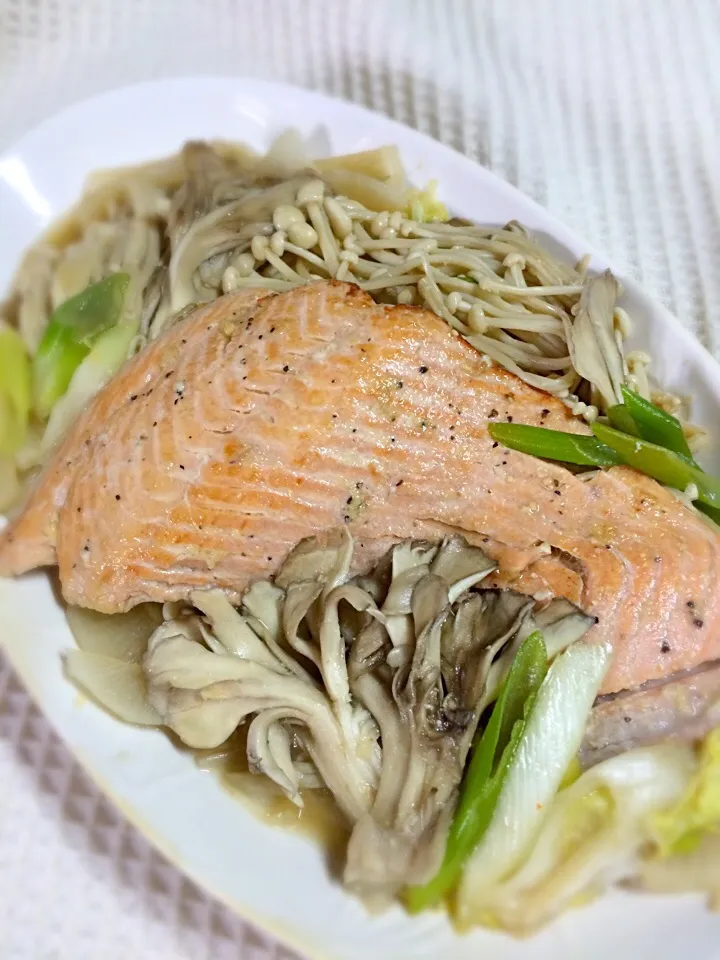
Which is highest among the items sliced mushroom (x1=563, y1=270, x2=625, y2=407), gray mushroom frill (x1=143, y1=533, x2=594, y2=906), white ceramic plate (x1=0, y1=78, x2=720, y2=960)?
sliced mushroom (x1=563, y1=270, x2=625, y2=407)

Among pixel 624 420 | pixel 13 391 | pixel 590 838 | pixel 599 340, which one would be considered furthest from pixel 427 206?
pixel 590 838

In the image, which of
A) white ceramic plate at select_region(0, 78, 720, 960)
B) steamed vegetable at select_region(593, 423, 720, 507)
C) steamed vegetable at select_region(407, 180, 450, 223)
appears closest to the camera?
white ceramic plate at select_region(0, 78, 720, 960)

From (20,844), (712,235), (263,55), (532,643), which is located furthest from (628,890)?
(263,55)

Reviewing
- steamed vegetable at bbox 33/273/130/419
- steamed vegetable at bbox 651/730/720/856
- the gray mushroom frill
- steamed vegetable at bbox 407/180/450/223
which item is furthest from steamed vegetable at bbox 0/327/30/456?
steamed vegetable at bbox 651/730/720/856

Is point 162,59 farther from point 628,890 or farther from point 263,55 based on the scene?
point 628,890

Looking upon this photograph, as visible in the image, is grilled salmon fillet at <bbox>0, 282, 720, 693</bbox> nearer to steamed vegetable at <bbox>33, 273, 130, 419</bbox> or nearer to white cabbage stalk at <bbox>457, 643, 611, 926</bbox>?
white cabbage stalk at <bbox>457, 643, 611, 926</bbox>

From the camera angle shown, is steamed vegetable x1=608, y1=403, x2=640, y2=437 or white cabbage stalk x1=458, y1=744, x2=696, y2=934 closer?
white cabbage stalk x1=458, y1=744, x2=696, y2=934

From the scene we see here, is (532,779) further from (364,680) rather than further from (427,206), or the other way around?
(427,206)
